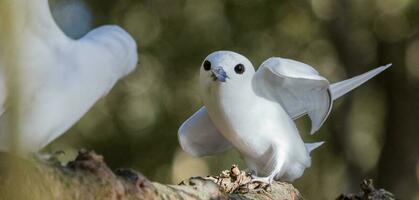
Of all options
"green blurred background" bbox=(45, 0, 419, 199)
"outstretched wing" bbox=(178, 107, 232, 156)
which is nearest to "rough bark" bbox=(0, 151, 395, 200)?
"outstretched wing" bbox=(178, 107, 232, 156)

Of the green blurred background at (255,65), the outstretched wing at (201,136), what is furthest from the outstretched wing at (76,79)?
the green blurred background at (255,65)

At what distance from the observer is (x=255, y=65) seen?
212cm

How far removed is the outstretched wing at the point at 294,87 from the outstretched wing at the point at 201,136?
0.10 metres

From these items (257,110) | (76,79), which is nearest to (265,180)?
(257,110)

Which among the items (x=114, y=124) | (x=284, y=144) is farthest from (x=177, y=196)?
(x=114, y=124)

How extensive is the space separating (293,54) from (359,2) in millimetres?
296

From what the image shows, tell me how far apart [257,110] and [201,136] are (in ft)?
0.41

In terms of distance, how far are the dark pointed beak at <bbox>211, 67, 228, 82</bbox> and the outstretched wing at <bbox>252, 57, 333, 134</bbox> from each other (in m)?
0.06

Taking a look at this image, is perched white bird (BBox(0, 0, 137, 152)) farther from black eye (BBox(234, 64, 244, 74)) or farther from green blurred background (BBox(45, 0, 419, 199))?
green blurred background (BBox(45, 0, 419, 199))

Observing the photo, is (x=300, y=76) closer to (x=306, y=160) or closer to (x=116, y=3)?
(x=306, y=160)

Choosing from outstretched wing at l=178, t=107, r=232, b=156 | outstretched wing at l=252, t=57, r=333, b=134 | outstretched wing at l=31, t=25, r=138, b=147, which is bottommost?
outstretched wing at l=178, t=107, r=232, b=156

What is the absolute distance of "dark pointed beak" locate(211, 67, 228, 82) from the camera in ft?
2.44

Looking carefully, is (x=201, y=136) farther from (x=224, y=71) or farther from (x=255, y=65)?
(x=255, y=65)

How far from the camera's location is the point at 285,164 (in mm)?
811
